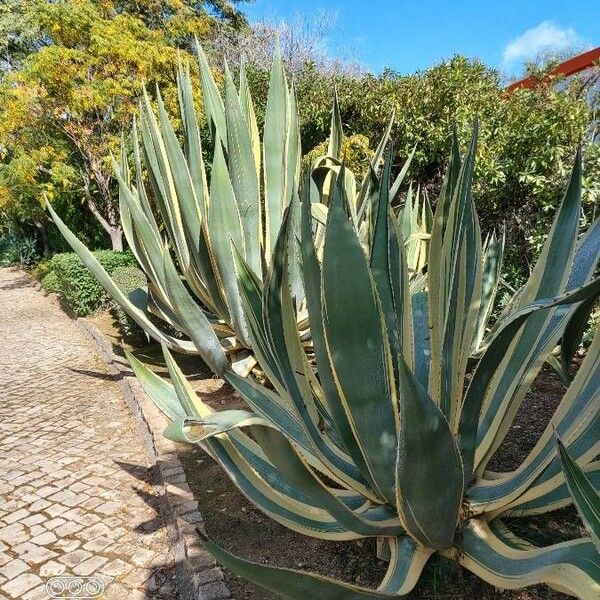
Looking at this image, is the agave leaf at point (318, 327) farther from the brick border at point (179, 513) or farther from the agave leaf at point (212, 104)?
the agave leaf at point (212, 104)

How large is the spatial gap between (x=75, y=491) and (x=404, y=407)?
2.55 m

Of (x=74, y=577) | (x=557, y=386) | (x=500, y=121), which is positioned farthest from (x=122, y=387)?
(x=500, y=121)

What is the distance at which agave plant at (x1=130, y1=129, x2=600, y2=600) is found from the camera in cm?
129

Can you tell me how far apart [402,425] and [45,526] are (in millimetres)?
2332

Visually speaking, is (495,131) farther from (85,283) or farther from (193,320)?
(85,283)

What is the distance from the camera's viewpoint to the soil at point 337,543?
1803 millimetres

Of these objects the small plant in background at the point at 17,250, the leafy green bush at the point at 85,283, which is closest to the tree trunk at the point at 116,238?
the leafy green bush at the point at 85,283

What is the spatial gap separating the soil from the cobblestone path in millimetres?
288

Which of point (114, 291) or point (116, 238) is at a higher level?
point (116, 238)

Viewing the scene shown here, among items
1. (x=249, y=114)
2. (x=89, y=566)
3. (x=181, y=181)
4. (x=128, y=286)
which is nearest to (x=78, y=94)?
(x=128, y=286)

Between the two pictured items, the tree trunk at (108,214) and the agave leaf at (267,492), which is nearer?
the agave leaf at (267,492)

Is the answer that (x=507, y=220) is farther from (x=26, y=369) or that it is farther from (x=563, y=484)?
(x=26, y=369)

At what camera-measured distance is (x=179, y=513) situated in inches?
98.5

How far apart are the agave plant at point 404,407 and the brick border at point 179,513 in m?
0.49
